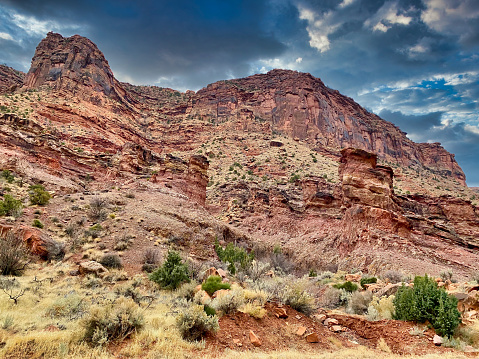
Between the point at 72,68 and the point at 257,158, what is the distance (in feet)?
167

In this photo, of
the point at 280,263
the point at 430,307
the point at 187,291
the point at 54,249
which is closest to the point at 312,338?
the point at 430,307

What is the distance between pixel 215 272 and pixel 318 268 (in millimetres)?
14419

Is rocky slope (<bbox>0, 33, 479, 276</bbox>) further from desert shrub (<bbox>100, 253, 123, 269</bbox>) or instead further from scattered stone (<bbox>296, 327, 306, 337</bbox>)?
scattered stone (<bbox>296, 327, 306, 337</bbox>)

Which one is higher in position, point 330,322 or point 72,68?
point 72,68

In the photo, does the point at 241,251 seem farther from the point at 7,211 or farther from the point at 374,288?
the point at 7,211

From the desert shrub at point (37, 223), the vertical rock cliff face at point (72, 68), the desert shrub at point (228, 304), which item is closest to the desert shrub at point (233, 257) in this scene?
the desert shrub at point (228, 304)

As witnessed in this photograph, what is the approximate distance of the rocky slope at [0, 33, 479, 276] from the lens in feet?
74.9

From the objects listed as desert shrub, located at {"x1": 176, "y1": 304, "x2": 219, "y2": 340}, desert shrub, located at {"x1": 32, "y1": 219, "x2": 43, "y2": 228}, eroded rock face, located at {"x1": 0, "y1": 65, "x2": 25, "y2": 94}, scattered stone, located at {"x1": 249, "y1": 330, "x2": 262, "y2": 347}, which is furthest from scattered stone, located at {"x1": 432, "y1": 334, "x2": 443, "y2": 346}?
eroded rock face, located at {"x1": 0, "y1": 65, "x2": 25, "y2": 94}

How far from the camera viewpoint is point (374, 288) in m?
14.0

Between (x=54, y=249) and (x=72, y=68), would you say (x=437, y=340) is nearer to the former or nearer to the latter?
(x=54, y=249)

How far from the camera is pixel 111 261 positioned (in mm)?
11891

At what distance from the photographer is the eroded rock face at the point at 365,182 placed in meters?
23.3

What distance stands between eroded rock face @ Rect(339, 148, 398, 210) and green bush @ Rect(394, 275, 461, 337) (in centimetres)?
1512

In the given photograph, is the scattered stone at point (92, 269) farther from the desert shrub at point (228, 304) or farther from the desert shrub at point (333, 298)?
the desert shrub at point (333, 298)
